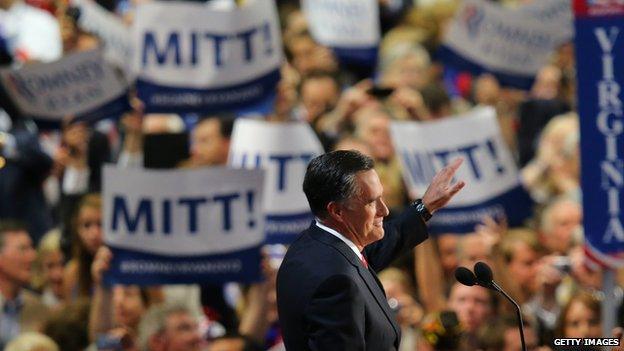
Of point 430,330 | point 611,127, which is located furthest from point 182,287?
point 611,127

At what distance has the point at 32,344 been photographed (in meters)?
9.08

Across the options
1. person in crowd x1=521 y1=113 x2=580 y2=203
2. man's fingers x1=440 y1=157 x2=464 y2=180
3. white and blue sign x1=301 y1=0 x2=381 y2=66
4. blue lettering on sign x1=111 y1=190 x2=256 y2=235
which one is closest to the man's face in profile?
man's fingers x1=440 y1=157 x2=464 y2=180

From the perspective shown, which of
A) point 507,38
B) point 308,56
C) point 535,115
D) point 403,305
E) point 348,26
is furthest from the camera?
point 308,56

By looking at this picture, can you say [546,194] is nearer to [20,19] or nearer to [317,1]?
[317,1]

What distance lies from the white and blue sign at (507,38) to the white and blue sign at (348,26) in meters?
1.17

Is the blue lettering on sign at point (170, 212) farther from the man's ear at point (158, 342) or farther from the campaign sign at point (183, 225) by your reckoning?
the man's ear at point (158, 342)

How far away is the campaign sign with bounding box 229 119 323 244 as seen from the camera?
1072 centimetres

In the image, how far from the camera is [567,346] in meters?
5.27

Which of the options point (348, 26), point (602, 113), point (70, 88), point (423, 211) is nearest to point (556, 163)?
point (348, 26)

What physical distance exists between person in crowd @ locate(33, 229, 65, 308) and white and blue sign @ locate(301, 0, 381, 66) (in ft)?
11.5

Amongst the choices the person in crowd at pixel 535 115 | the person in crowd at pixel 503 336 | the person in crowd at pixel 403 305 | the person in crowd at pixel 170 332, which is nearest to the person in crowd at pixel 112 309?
the person in crowd at pixel 170 332

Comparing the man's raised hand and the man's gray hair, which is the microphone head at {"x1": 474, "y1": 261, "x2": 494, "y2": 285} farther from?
the man's gray hair

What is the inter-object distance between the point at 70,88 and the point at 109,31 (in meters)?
1.16

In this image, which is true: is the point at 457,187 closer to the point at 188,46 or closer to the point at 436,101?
the point at 188,46
